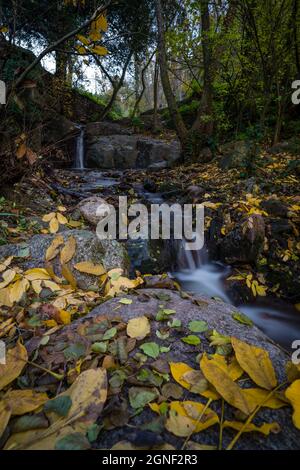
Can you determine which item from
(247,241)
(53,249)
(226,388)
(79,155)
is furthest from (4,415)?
(79,155)

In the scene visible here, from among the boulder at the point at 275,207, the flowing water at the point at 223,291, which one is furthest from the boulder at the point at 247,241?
the boulder at the point at 275,207

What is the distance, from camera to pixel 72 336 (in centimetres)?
114

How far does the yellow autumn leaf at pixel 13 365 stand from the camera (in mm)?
888

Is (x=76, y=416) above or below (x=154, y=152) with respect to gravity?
below

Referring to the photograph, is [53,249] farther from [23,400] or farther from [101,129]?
[101,129]

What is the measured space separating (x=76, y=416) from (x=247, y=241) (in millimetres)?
2996

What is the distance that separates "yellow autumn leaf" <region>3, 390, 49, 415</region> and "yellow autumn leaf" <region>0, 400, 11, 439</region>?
1 centimetres

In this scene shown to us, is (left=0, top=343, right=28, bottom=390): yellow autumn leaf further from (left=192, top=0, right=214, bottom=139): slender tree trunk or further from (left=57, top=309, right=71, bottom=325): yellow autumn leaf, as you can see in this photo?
(left=192, top=0, right=214, bottom=139): slender tree trunk

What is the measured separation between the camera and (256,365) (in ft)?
2.90

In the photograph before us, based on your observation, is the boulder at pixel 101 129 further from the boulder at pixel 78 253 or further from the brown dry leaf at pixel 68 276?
the brown dry leaf at pixel 68 276

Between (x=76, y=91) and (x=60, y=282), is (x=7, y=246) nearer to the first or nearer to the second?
(x=60, y=282)
